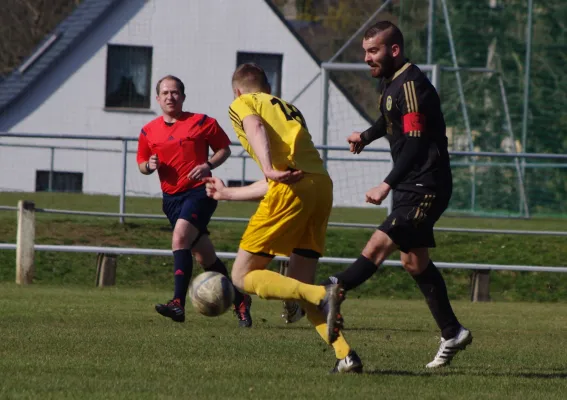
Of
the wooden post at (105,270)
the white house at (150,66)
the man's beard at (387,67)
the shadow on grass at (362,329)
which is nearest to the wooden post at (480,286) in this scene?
the wooden post at (105,270)

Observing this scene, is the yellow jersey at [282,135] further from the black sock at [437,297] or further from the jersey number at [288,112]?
the black sock at [437,297]

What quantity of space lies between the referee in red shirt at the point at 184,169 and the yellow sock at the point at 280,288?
2.95 meters

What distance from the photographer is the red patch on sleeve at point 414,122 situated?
296 inches

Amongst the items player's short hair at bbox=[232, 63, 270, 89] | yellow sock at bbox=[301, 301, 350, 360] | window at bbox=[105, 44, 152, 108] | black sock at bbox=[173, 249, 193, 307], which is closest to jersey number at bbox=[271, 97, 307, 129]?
player's short hair at bbox=[232, 63, 270, 89]

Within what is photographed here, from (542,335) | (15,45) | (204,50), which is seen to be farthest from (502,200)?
(15,45)

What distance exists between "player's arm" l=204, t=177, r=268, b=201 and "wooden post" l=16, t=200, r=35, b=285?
7936mm

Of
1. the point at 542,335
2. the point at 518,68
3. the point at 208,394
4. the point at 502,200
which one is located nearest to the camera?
the point at 208,394

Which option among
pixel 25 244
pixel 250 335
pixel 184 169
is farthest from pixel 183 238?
pixel 25 244

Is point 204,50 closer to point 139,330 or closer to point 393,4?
point 393,4

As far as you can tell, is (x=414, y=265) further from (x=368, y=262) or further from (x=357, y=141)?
(x=357, y=141)

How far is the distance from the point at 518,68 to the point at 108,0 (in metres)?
10.6

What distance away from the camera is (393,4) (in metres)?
30.1

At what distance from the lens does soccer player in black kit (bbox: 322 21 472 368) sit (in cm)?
755

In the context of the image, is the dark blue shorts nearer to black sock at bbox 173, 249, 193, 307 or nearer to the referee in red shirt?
the referee in red shirt
